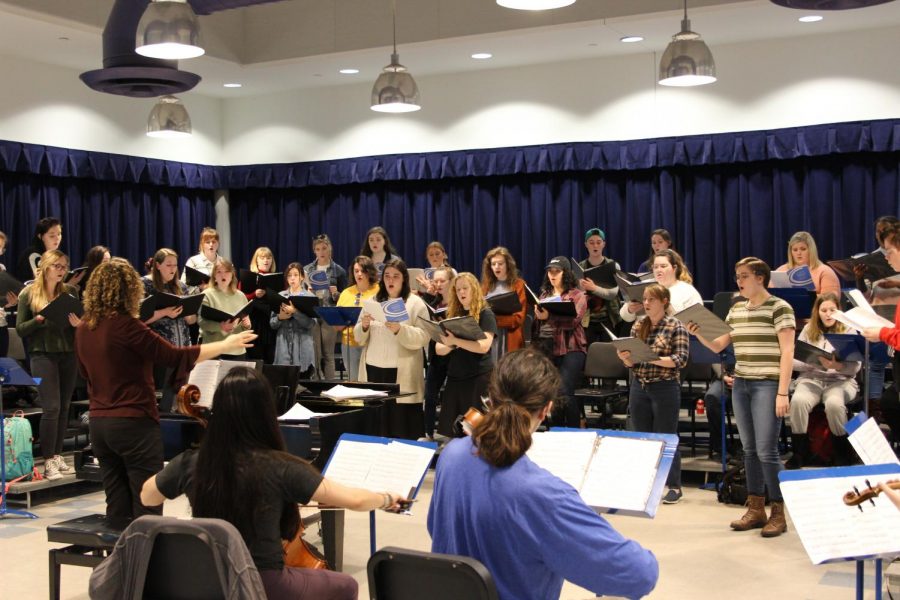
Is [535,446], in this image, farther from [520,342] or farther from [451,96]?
[451,96]

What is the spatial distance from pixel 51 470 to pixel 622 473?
4.80m

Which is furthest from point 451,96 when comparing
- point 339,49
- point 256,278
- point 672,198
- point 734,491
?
point 734,491

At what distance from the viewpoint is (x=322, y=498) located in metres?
3.14

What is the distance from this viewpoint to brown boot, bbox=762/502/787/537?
5.74 m

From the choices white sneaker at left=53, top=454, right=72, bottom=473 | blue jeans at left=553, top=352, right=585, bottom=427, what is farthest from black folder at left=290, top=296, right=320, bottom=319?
white sneaker at left=53, top=454, right=72, bottom=473

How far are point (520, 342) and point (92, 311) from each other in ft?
12.3

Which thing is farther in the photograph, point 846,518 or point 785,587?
point 785,587

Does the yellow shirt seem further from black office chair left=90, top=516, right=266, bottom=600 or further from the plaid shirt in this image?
black office chair left=90, top=516, right=266, bottom=600

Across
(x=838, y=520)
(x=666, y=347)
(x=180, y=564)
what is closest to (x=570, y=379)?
(x=666, y=347)

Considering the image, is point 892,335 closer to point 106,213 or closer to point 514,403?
point 514,403

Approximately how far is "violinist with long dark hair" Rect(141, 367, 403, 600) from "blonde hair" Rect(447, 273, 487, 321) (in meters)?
3.84

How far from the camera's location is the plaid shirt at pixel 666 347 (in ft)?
20.5

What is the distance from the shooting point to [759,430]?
18.9 feet

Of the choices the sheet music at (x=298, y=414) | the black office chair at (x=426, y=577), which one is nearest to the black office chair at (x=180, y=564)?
the black office chair at (x=426, y=577)
